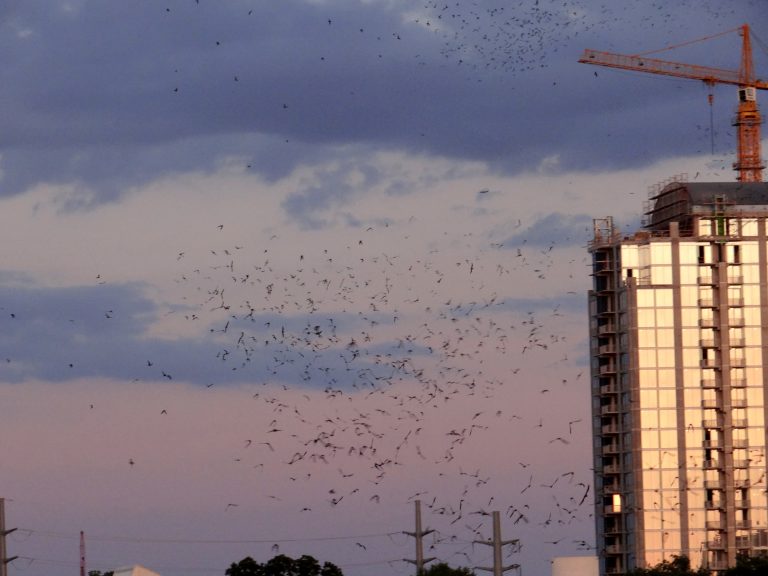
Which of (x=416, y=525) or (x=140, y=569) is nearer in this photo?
(x=140, y=569)

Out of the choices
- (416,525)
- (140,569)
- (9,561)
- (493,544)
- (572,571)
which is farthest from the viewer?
(416,525)

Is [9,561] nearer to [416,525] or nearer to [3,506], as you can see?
[3,506]

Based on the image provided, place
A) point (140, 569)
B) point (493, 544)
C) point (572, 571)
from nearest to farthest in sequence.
→ 1. point (140, 569)
2. point (572, 571)
3. point (493, 544)

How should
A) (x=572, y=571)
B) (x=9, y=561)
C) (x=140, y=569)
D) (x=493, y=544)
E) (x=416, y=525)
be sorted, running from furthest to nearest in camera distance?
(x=416, y=525) < (x=9, y=561) < (x=493, y=544) < (x=572, y=571) < (x=140, y=569)

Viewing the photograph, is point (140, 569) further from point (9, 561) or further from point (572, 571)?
point (9, 561)

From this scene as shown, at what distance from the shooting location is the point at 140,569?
105 metres

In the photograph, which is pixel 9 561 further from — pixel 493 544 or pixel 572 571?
pixel 572 571

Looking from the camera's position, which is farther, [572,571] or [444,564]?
[444,564]

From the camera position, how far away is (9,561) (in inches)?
6275

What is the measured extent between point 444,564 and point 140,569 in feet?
303

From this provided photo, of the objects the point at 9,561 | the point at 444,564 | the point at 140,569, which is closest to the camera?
the point at 140,569

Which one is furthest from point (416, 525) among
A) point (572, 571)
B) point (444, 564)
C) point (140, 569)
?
point (140, 569)

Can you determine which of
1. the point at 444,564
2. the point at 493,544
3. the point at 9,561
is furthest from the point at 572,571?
the point at 444,564

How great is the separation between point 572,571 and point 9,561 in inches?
2321
